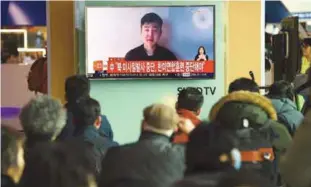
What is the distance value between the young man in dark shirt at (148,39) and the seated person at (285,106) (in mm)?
1645

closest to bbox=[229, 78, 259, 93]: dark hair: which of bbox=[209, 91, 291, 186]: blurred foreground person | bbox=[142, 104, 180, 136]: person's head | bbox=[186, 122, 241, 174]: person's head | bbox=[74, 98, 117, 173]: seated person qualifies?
bbox=[209, 91, 291, 186]: blurred foreground person

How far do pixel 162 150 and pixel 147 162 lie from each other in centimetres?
16

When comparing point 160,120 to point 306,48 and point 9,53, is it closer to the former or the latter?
point 306,48

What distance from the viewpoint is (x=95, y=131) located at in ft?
17.1

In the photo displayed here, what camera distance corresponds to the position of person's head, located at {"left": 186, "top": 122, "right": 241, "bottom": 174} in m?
3.25

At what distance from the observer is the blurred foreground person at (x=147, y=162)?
12.7 ft

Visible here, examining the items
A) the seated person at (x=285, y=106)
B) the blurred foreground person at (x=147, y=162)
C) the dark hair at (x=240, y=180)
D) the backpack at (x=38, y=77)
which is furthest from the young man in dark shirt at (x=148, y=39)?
the dark hair at (x=240, y=180)

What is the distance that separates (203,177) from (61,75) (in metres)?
4.97

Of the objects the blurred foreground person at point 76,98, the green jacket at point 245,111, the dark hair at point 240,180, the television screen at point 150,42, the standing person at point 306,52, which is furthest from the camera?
the standing person at point 306,52

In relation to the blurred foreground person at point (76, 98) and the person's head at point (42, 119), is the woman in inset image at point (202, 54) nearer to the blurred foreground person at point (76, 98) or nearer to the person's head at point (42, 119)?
the blurred foreground person at point (76, 98)

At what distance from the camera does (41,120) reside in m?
4.20

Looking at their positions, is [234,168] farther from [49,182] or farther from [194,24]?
[194,24]

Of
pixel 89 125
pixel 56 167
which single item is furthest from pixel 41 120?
pixel 89 125

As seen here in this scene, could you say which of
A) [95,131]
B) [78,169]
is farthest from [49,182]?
[95,131]
